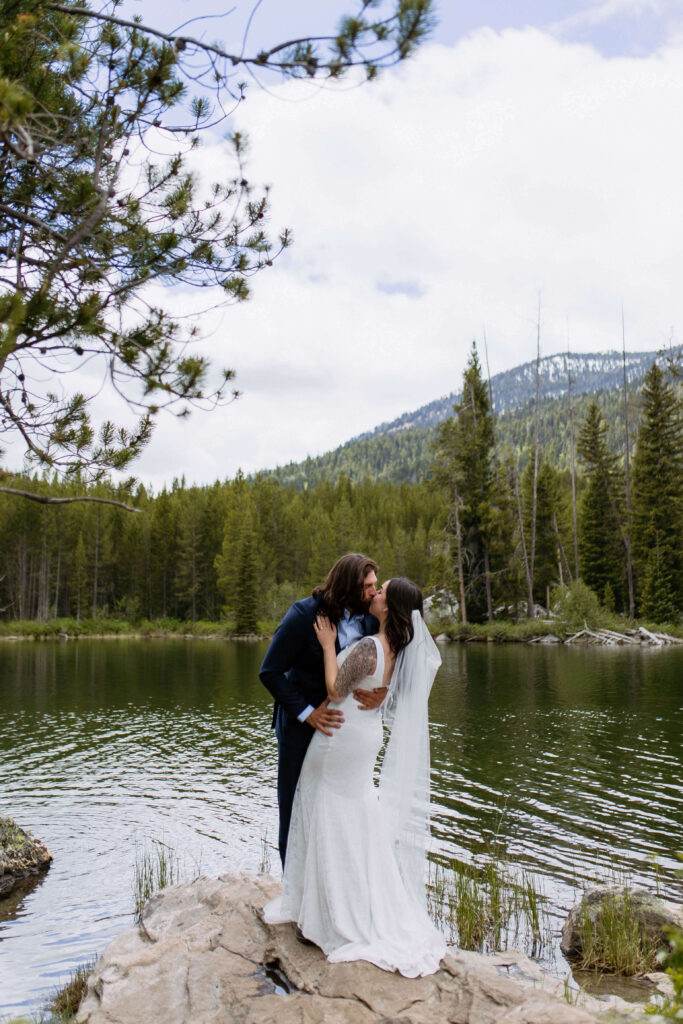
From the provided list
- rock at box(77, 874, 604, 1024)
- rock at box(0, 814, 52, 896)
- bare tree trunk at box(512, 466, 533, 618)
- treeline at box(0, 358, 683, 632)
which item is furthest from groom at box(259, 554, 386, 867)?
bare tree trunk at box(512, 466, 533, 618)

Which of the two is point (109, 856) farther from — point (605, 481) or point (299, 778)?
point (605, 481)

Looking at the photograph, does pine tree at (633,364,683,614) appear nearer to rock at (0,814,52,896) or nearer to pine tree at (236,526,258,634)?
pine tree at (236,526,258,634)

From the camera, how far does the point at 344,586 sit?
167 inches

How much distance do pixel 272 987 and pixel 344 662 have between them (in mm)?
1706

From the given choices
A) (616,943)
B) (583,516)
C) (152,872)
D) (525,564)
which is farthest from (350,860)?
(583,516)

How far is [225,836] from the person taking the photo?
10.2 meters

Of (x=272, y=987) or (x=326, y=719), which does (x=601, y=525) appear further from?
(x=272, y=987)

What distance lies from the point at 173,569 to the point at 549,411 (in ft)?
462

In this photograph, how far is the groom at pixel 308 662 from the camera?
4250mm

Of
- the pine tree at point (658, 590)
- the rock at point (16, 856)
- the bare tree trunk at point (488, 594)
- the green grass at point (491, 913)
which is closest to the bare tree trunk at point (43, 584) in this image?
the bare tree trunk at point (488, 594)

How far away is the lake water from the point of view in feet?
26.2

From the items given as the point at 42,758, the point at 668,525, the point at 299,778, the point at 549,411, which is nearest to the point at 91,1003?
the point at 299,778

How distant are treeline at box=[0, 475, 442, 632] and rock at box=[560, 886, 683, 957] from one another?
182ft

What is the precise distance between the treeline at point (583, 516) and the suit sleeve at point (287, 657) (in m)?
40.2
